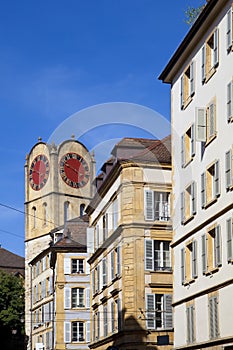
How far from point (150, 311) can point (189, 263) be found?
10.2 metres

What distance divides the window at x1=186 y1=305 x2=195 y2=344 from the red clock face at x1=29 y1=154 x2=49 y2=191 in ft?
276

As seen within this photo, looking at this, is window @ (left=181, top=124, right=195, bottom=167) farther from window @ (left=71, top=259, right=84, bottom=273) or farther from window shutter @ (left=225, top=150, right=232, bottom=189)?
window @ (left=71, top=259, right=84, bottom=273)

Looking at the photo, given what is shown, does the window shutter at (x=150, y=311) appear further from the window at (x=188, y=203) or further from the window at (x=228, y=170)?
the window at (x=228, y=170)

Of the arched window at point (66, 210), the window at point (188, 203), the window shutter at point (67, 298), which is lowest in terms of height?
the window shutter at point (67, 298)

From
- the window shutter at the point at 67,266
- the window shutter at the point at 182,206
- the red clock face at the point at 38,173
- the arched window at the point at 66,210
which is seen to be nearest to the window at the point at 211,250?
the window shutter at the point at 182,206

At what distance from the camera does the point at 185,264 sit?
37438 millimetres

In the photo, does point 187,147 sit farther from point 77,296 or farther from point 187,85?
point 77,296

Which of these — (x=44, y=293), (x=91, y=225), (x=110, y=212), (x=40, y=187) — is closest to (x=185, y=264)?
(x=110, y=212)

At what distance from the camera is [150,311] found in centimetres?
4672

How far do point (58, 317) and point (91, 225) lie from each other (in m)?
15.9

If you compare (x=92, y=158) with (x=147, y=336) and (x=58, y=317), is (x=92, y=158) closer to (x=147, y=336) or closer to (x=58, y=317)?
(x=147, y=336)

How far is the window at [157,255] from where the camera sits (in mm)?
47656

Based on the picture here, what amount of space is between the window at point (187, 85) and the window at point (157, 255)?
11271 mm

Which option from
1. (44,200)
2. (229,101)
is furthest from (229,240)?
(44,200)
